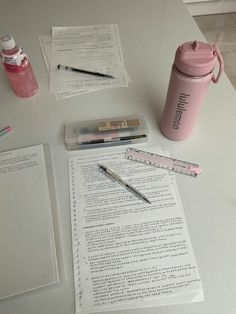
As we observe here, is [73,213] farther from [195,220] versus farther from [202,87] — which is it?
[202,87]

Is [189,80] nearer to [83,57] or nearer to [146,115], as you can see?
[146,115]

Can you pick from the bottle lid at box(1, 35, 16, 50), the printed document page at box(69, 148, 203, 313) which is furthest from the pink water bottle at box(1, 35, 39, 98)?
the printed document page at box(69, 148, 203, 313)

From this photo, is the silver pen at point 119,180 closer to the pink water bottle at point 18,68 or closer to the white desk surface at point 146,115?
the white desk surface at point 146,115

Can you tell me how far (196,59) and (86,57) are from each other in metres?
0.42

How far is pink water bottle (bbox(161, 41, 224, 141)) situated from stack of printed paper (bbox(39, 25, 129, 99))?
0.23 metres

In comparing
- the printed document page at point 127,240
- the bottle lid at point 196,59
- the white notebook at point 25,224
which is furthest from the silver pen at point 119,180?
the bottle lid at point 196,59

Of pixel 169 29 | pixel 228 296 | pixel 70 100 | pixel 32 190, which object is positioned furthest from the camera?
pixel 169 29

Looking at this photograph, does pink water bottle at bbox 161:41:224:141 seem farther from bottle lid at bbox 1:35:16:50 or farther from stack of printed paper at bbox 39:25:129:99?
bottle lid at bbox 1:35:16:50

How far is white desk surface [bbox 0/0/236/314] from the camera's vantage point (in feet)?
1.44

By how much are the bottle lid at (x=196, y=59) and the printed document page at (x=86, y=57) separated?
11.0 inches

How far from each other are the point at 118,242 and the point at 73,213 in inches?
4.2

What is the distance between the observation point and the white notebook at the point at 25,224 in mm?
446

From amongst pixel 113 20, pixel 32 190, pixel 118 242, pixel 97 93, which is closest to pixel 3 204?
pixel 32 190

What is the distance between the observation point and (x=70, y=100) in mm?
698
